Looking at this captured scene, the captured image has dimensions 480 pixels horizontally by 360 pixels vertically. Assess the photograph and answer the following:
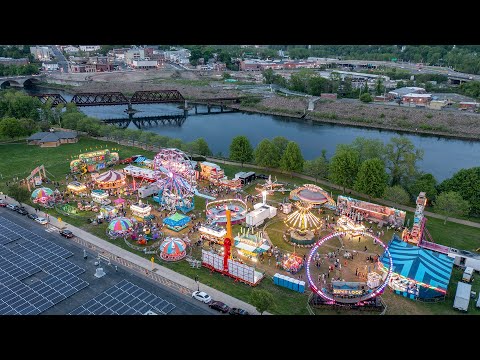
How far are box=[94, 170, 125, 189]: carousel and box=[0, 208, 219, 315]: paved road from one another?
1226cm

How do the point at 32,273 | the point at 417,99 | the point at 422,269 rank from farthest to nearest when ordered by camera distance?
the point at 417,99
the point at 32,273
the point at 422,269

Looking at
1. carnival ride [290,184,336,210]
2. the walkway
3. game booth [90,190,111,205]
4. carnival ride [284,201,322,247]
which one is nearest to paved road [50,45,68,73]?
game booth [90,190,111,205]

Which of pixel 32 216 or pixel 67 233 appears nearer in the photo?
pixel 67 233

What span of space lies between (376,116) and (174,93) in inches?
2253

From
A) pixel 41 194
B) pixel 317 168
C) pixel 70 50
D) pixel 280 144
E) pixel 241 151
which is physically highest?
pixel 70 50

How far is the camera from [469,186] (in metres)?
43.4

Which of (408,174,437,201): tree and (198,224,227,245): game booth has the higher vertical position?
(408,174,437,201): tree

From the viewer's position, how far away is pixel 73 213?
4222 centimetres

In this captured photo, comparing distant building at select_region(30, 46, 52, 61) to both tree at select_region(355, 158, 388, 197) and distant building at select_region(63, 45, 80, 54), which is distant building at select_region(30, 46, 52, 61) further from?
tree at select_region(355, 158, 388, 197)

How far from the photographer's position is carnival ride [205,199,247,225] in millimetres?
41688

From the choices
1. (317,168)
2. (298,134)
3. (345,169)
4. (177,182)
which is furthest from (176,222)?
(298,134)

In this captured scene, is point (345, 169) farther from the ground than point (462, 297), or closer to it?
farther from the ground

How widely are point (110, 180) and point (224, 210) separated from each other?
16.3 meters

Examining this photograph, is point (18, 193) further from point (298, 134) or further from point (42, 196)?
point (298, 134)
